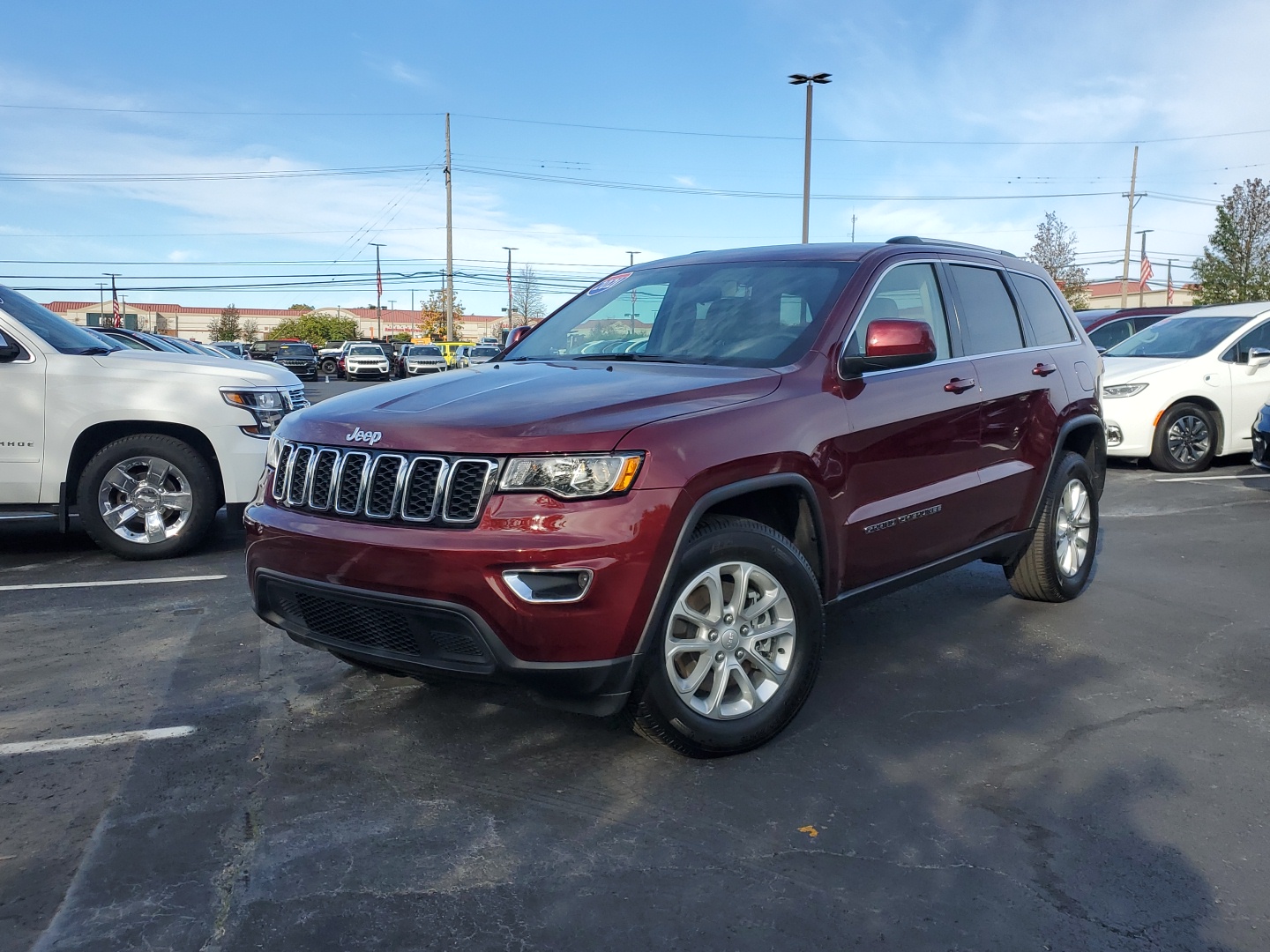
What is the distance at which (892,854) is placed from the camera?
2.91m

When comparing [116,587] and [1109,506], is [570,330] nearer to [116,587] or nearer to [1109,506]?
[116,587]

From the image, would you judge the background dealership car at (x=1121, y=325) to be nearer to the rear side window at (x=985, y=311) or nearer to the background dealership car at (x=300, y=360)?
the rear side window at (x=985, y=311)

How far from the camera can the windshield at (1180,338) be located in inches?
430

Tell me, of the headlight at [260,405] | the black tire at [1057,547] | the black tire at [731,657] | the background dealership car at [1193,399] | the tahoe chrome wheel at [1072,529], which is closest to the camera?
the black tire at [731,657]

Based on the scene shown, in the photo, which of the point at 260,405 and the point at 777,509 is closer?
the point at 777,509

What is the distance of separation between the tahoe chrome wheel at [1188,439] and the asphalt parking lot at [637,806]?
6.33 metres

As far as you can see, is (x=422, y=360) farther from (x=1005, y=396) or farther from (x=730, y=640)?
(x=730, y=640)

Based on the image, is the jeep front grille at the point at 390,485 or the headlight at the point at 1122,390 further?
the headlight at the point at 1122,390

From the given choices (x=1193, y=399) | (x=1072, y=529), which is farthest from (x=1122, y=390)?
(x=1072, y=529)

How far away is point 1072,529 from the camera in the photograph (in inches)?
221

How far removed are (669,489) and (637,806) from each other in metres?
0.97

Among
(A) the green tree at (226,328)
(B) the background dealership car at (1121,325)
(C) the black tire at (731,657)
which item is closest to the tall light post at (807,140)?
(B) the background dealership car at (1121,325)

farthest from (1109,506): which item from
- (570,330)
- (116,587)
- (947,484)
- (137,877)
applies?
(137,877)

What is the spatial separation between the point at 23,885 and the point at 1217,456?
40.0 ft
